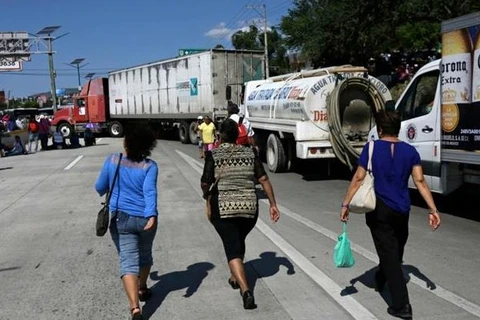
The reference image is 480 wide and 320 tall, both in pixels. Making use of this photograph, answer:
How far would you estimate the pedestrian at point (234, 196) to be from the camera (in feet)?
15.5

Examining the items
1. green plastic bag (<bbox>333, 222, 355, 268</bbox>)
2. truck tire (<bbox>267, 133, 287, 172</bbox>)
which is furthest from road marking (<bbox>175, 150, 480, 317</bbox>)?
truck tire (<bbox>267, 133, 287, 172</bbox>)

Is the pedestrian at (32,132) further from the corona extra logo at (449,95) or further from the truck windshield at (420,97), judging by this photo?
the corona extra logo at (449,95)

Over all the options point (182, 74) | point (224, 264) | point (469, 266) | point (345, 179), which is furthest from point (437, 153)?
point (182, 74)

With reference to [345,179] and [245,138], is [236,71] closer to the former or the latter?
[345,179]

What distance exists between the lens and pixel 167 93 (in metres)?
28.7

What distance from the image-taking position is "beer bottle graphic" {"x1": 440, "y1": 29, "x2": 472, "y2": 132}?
761 centimetres

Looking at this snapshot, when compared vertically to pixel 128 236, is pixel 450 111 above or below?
above

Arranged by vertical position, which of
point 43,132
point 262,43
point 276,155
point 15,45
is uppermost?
point 262,43

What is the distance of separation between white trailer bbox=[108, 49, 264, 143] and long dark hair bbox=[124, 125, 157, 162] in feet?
62.0

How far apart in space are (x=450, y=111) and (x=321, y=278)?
378 centimetres

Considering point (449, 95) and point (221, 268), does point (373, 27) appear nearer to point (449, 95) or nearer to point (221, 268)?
point (449, 95)

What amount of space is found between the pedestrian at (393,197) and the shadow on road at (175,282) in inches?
71.5

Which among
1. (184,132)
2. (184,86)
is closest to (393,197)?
(184,86)

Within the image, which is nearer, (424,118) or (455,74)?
(455,74)
